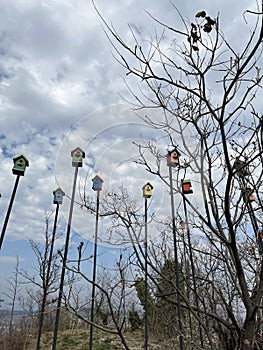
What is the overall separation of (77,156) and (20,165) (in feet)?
2.84

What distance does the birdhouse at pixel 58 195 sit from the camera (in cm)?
489

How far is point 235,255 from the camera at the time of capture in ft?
5.06

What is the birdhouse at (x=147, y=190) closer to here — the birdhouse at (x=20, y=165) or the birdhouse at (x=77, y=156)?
the birdhouse at (x=77, y=156)

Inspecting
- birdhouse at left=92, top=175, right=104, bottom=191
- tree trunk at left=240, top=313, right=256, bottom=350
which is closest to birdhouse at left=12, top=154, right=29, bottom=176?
birdhouse at left=92, top=175, right=104, bottom=191

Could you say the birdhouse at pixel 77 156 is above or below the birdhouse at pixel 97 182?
above

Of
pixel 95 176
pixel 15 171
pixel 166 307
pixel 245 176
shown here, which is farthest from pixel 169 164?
pixel 166 307

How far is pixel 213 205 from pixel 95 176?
312 centimetres

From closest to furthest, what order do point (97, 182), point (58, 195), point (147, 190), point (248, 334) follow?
1. point (248, 334)
2. point (147, 190)
3. point (97, 182)
4. point (58, 195)

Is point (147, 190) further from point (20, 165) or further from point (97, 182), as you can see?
point (20, 165)

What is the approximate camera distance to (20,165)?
4.32 metres

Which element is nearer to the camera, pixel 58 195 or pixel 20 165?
pixel 20 165

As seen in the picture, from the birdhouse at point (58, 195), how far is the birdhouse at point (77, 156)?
0.76 m

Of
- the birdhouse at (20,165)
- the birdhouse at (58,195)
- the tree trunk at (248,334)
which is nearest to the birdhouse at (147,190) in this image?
the birdhouse at (58,195)

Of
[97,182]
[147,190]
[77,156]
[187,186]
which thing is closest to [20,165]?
[77,156]
